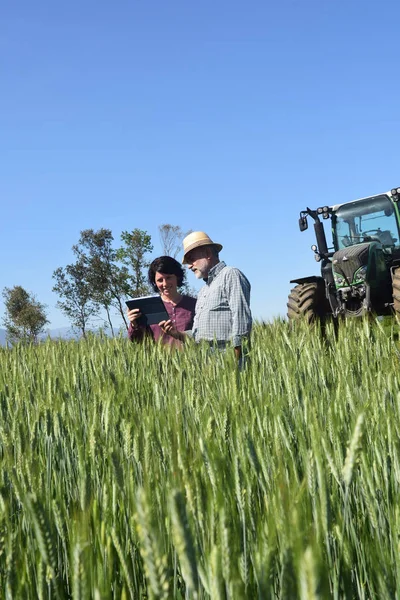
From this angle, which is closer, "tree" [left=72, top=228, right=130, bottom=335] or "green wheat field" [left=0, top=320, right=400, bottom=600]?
"green wheat field" [left=0, top=320, right=400, bottom=600]

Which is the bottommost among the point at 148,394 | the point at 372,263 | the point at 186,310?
the point at 148,394

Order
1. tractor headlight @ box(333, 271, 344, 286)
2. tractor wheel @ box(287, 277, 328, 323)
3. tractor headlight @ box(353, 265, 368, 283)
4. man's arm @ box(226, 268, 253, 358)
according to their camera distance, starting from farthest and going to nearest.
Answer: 1. tractor wheel @ box(287, 277, 328, 323)
2. tractor headlight @ box(333, 271, 344, 286)
3. tractor headlight @ box(353, 265, 368, 283)
4. man's arm @ box(226, 268, 253, 358)

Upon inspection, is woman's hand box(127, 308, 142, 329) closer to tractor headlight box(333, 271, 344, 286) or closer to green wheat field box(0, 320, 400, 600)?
green wheat field box(0, 320, 400, 600)

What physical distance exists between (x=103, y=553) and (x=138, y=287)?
31.7m

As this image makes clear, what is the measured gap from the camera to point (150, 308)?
379 centimetres

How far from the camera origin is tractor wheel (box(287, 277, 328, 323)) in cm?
812

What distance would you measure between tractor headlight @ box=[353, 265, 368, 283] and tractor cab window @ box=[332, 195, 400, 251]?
0.91m

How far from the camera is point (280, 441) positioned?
1207mm

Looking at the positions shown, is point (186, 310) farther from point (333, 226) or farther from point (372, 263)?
point (333, 226)

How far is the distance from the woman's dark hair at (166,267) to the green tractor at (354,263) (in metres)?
3.90

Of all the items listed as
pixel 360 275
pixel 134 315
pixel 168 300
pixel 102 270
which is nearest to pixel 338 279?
pixel 360 275

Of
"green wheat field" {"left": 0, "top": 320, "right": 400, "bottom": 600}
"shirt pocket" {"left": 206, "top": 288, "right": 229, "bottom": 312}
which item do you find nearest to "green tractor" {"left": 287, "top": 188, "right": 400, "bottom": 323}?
"shirt pocket" {"left": 206, "top": 288, "right": 229, "bottom": 312}

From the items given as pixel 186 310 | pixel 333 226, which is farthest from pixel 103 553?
pixel 333 226

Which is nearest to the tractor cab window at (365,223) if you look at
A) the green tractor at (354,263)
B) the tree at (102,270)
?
the green tractor at (354,263)
